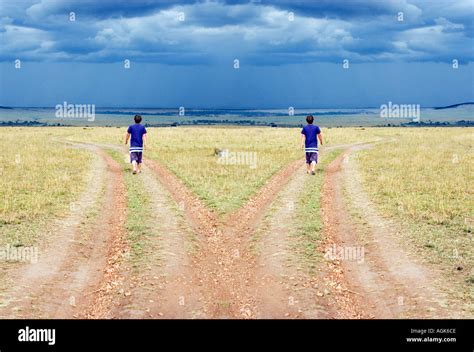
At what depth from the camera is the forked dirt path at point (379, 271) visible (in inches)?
367

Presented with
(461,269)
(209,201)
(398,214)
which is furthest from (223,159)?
(461,269)

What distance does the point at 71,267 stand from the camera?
37.8 feet

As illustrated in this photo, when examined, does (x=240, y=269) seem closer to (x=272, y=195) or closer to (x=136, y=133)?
(x=272, y=195)

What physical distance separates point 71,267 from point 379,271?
6.80 m

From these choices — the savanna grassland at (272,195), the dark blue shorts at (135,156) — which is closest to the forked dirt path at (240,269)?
the savanna grassland at (272,195)

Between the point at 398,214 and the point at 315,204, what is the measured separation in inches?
110

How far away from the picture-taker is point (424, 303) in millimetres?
9438

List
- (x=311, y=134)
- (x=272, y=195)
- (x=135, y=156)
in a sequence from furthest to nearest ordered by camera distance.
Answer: (x=135, y=156), (x=311, y=134), (x=272, y=195)

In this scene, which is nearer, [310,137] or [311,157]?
[310,137]

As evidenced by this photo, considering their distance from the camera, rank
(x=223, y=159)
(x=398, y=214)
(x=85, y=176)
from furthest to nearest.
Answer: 1. (x=223, y=159)
2. (x=85, y=176)
3. (x=398, y=214)

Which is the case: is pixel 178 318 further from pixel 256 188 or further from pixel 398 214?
pixel 256 188

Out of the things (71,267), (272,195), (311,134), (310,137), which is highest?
(311,134)

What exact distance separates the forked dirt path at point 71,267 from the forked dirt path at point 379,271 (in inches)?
197

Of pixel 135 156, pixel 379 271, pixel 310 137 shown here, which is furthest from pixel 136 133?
pixel 379 271
